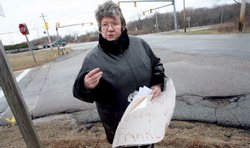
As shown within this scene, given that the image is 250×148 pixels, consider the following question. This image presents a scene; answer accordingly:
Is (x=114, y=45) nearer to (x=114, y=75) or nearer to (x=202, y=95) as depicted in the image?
(x=114, y=75)

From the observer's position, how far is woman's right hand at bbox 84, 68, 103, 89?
1.50m

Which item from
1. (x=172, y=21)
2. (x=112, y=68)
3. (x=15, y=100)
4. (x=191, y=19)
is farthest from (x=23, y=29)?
(x=172, y=21)

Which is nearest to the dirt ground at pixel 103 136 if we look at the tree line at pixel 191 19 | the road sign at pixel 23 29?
the road sign at pixel 23 29

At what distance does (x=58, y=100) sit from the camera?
5723 mm

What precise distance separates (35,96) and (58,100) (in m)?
1.32

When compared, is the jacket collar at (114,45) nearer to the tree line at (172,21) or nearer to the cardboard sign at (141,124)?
the cardboard sign at (141,124)

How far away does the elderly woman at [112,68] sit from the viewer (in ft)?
5.63

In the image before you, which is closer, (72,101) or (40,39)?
(72,101)

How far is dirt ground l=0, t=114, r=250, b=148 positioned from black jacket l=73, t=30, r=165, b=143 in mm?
1280

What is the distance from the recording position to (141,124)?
1.63 metres

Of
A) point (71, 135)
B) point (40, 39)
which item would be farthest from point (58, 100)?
point (40, 39)

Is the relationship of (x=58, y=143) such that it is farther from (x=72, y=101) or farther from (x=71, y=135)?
(x=72, y=101)

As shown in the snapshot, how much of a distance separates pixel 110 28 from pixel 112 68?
0.33 meters

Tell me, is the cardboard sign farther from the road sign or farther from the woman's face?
the road sign
